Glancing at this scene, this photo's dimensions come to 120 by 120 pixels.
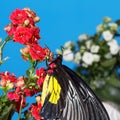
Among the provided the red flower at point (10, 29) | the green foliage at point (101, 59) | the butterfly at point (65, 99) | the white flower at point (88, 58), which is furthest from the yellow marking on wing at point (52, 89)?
the white flower at point (88, 58)

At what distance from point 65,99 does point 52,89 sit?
32 mm

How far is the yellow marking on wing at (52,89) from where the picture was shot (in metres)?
0.97

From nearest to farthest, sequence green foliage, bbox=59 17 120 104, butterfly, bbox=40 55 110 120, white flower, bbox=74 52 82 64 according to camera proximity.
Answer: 1. butterfly, bbox=40 55 110 120
2. green foliage, bbox=59 17 120 104
3. white flower, bbox=74 52 82 64

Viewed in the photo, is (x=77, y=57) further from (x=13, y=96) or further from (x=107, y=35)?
(x=13, y=96)

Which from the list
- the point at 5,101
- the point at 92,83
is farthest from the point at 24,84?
the point at 92,83

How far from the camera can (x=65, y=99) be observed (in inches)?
38.9

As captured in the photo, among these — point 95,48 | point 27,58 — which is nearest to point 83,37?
point 95,48

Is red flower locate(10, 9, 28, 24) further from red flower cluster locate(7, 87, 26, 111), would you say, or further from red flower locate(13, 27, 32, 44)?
red flower cluster locate(7, 87, 26, 111)

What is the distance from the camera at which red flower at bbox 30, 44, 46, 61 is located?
0.98 metres

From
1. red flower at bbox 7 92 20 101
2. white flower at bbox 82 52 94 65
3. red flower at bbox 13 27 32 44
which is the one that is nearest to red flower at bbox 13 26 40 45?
red flower at bbox 13 27 32 44

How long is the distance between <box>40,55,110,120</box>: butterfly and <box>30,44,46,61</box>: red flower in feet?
0.08

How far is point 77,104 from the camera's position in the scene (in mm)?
1000

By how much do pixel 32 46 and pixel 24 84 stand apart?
0.25 ft

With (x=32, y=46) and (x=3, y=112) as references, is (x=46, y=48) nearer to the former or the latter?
(x=32, y=46)
